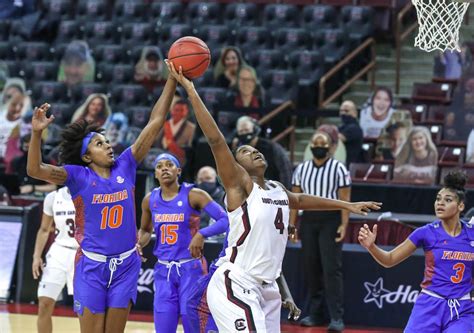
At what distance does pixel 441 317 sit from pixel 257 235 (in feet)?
5.54

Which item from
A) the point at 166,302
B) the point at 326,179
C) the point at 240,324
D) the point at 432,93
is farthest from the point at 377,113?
the point at 240,324

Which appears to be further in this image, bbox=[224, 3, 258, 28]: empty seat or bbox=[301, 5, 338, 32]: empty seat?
bbox=[224, 3, 258, 28]: empty seat

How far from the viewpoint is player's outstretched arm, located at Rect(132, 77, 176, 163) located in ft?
25.7

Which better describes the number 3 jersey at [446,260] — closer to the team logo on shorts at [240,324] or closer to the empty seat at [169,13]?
the team logo on shorts at [240,324]

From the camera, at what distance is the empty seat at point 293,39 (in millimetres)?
17141

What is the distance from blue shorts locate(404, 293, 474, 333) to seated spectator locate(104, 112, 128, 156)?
7.32 meters

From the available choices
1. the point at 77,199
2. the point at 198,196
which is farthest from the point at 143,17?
the point at 77,199

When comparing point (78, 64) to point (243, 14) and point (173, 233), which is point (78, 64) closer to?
point (243, 14)

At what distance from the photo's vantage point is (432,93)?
16.3 m

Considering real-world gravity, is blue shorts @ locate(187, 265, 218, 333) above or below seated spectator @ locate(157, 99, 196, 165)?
below

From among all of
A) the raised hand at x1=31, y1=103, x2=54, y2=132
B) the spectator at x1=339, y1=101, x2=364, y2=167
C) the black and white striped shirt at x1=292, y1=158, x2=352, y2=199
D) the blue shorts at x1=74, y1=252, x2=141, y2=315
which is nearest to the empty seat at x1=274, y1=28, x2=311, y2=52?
the spectator at x1=339, y1=101, x2=364, y2=167

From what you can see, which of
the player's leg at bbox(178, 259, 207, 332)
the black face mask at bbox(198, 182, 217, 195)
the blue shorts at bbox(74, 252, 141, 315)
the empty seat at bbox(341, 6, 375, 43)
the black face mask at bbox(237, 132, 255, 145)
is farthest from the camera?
the empty seat at bbox(341, 6, 375, 43)

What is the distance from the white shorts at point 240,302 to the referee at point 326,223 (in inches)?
168

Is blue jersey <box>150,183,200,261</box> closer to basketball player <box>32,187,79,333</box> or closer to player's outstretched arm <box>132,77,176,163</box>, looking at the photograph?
basketball player <box>32,187,79,333</box>
